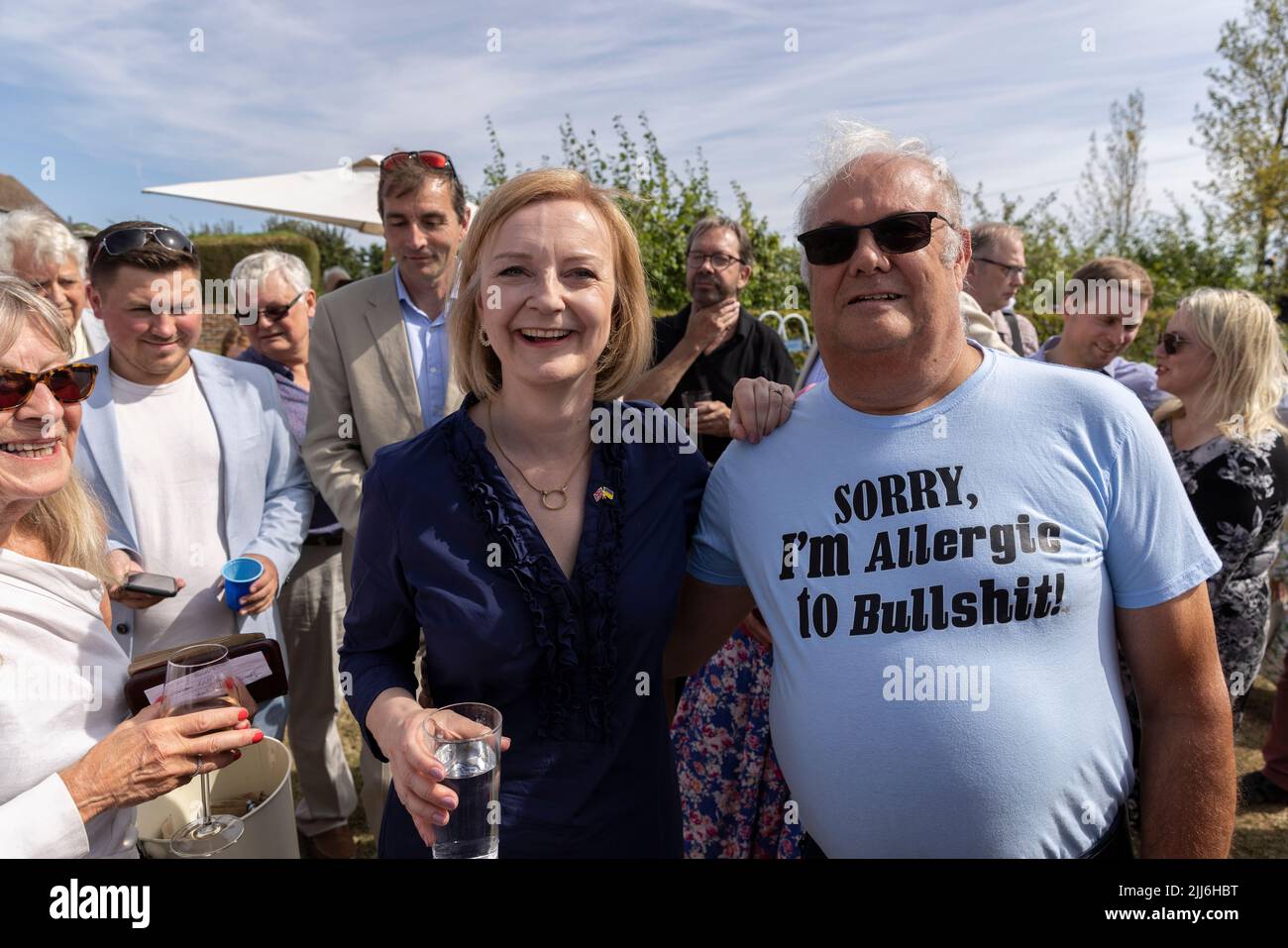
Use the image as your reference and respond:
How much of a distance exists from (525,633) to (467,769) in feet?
1.11

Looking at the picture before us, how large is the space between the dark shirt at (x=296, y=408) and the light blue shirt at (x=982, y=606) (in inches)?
110

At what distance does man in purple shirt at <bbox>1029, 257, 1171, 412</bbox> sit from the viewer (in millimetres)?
4656

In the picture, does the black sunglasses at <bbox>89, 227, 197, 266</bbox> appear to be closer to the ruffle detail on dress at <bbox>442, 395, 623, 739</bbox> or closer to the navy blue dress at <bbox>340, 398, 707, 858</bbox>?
the navy blue dress at <bbox>340, 398, 707, 858</bbox>

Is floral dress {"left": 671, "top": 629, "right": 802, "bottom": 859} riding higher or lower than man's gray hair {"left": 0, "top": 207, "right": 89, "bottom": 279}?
lower

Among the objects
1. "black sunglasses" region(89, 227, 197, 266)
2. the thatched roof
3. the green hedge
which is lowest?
"black sunglasses" region(89, 227, 197, 266)

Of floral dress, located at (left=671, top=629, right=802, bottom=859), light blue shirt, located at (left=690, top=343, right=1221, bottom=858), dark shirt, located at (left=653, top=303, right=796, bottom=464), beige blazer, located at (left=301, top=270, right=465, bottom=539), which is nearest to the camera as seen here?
light blue shirt, located at (left=690, top=343, right=1221, bottom=858)

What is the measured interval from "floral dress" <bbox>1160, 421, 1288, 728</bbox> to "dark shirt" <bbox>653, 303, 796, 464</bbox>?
2.10 meters

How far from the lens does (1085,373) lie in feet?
5.92

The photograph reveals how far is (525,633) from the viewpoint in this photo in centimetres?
175

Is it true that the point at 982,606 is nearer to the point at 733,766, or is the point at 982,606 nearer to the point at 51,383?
the point at 733,766

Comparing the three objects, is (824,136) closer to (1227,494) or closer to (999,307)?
(1227,494)

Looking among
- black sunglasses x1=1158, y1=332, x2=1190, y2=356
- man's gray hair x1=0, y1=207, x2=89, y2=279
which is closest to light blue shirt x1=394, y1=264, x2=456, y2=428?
man's gray hair x1=0, y1=207, x2=89, y2=279

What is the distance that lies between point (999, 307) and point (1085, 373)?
13.9 feet
